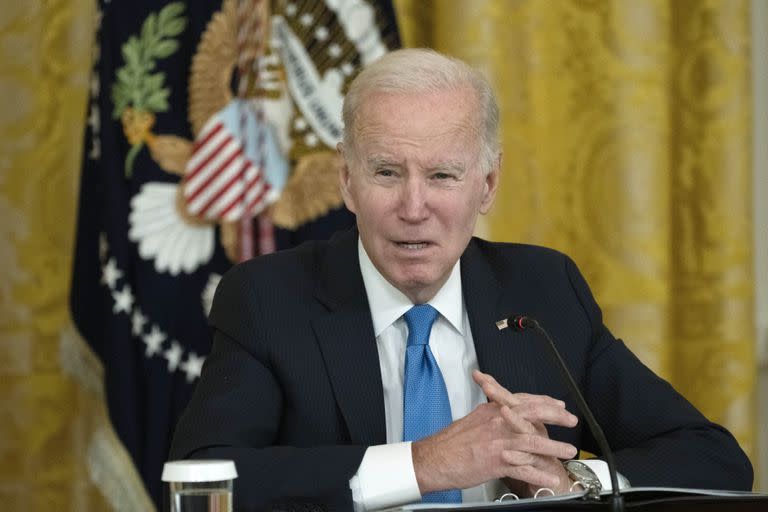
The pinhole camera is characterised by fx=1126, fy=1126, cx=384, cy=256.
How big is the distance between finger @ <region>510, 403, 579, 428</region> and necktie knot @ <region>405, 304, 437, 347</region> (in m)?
0.36

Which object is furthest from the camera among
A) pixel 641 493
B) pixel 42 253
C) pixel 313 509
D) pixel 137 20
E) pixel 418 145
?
pixel 42 253

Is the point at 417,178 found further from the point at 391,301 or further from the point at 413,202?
the point at 391,301

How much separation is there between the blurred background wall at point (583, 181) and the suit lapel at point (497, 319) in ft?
4.95

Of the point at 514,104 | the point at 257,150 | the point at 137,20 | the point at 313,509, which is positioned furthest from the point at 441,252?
the point at 514,104

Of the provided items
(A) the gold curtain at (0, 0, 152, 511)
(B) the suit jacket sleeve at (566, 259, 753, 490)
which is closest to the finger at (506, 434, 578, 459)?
(B) the suit jacket sleeve at (566, 259, 753, 490)

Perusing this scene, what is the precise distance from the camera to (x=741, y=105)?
4.16m

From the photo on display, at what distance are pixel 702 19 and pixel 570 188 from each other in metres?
0.80

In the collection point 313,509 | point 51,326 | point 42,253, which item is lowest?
point 313,509

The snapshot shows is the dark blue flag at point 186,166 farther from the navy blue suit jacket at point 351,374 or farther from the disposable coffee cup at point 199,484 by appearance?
the disposable coffee cup at point 199,484

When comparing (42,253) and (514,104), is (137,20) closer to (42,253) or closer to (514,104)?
(42,253)

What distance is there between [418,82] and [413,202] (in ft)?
0.82

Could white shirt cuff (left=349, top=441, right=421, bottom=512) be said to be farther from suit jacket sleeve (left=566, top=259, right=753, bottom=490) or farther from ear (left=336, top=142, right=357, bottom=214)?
ear (left=336, top=142, right=357, bottom=214)

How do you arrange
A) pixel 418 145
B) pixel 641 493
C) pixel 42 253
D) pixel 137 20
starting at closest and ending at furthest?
pixel 641 493
pixel 418 145
pixel 137 20
pixel 42 253

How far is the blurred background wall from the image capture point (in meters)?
3.97
